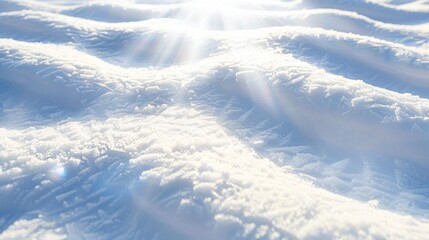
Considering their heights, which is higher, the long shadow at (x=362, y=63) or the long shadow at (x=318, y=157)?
the long shadow at (x=362, y=63)

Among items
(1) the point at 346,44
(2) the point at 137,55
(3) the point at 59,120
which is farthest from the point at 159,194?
(1) the point at 346,44

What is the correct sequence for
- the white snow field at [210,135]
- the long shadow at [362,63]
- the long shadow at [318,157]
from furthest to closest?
the long shadow at [362,63] → the long shadow at [318,157] → the white snow field at [210,135]

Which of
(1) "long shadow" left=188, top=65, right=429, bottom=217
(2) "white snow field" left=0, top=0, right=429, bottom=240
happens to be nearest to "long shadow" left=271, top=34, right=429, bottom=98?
(2) "white snow field" left=0, top=0, right=429, bottom=240

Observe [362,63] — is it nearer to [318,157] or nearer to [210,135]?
[318,157]

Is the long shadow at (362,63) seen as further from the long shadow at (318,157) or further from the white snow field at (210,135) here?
the long shadow at (318,157)

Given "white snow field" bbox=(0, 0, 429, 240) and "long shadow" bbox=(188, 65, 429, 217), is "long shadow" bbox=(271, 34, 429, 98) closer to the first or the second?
"white snow field" bbox=(0, 0, 429, 240)

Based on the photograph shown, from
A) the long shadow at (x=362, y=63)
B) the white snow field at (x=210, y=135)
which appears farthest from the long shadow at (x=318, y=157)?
the long shadow at (x=362, y=63)

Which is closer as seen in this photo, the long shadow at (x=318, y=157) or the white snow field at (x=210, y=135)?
the white snow field at (x=210, y=135)

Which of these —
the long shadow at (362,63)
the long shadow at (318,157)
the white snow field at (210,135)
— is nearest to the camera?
the white snow field at (210,135)
